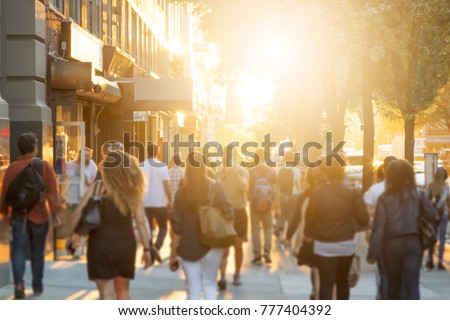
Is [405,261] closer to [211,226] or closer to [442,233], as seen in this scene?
[442,233]

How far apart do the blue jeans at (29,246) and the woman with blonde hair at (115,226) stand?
173 cm

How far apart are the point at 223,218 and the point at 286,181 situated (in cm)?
129

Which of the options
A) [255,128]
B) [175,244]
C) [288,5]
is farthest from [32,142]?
[255,128]

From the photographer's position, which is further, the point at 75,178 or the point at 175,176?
the point at 75,178

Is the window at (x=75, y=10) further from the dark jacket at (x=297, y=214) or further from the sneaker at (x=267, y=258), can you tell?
the dark jacket at (x=297, y=214)

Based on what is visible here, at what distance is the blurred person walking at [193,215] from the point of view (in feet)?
28.1

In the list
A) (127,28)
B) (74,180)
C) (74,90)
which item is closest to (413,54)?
(74,90)

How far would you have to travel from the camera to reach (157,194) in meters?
9.59

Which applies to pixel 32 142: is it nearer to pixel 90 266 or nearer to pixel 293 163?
pixel 90 266

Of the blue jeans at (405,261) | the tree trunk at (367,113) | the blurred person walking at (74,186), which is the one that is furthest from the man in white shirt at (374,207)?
the tree trunk at (367,113)

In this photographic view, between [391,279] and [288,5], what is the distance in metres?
12.6

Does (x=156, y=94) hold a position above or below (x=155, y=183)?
above

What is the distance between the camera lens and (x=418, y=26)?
2067 cm

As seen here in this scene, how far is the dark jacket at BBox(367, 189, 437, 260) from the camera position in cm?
870
